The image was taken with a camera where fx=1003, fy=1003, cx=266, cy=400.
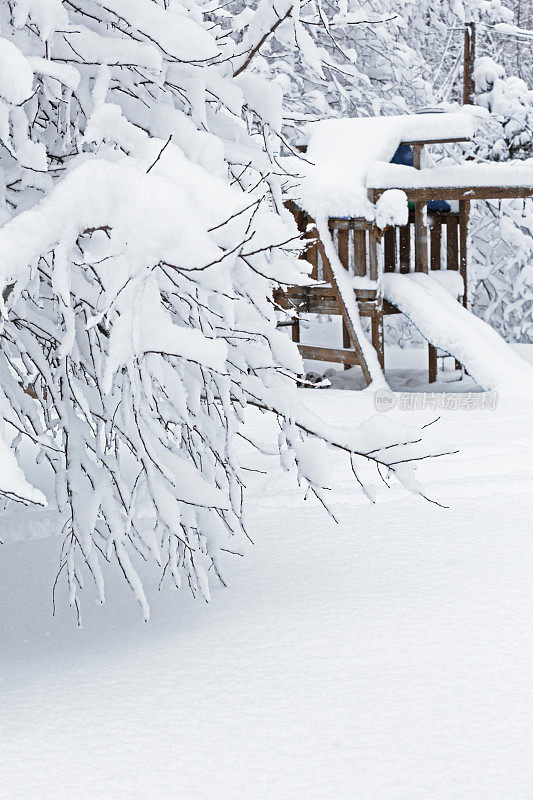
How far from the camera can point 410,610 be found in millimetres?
3500

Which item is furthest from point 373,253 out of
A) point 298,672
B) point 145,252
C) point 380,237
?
point 145,252

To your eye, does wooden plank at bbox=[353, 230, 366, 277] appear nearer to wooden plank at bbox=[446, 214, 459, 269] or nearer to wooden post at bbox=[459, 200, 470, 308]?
wooden post at bbox=[459, 200, 470, 308]

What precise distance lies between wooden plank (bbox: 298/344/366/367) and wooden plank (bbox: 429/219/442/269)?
4.92 ft

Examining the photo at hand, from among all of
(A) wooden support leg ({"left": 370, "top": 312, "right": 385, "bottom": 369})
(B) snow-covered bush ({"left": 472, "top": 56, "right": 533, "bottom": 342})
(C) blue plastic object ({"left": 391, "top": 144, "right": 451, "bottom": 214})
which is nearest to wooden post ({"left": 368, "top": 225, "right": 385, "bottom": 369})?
(A) wooden support leg ({"left": 370, "top": 312, "right": 385, "bottom": 369})

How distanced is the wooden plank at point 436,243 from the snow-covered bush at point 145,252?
6.31 metres

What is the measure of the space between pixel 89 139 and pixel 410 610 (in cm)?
195

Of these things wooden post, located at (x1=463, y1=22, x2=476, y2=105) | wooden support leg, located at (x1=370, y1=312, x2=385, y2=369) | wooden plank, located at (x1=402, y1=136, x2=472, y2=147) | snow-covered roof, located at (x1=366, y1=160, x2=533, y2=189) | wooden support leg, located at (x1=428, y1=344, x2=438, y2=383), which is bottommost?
wooden support leg, located at (x1=428, y1=344, x2=438, y2=383)

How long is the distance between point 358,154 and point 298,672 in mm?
6429

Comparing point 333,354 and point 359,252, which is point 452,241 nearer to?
point 359,252

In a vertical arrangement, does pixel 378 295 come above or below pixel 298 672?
above

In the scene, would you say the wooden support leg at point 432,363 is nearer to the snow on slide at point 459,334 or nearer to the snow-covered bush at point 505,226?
the snow on slide at point 459,334

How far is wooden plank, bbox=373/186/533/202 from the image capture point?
333 inches

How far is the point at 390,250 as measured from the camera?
918cm

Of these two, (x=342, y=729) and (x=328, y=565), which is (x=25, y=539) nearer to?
(x=328, y=565)
